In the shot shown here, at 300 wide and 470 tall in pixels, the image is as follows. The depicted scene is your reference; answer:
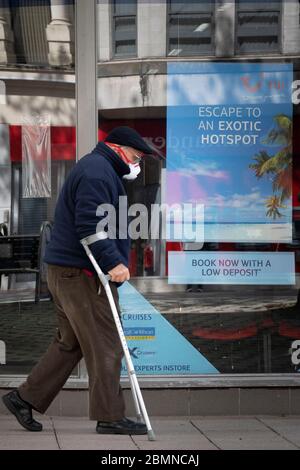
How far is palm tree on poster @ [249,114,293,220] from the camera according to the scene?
7.38m

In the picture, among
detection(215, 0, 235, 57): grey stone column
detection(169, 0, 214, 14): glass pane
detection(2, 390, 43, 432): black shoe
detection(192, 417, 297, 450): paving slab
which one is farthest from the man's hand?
detection(169, 0, 214, 14): glass pane

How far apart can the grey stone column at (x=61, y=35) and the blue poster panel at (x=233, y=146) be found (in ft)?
Result: 2.50

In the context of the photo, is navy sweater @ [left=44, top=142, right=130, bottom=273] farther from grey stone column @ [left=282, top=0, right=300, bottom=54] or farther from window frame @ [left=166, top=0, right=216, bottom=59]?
grey stone column @ [left=282, top=0, right=300, bottom=54]

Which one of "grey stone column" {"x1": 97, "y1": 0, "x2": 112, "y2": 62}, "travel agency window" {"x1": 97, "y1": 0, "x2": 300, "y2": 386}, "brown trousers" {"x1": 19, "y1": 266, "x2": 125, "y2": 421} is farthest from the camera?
"travel agency window" {"x1": 97, "y1": 0, "x2": 300, "y2": 386}

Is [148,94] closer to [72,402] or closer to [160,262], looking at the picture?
[160,262]

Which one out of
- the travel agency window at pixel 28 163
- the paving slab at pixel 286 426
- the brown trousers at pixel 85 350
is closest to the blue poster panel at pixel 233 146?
the travel agency window at pixel 28 163

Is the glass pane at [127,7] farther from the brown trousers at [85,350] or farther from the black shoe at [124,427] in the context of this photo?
the black shoe at [124,427]

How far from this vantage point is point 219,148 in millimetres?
7363

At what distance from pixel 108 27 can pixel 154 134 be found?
0.83m

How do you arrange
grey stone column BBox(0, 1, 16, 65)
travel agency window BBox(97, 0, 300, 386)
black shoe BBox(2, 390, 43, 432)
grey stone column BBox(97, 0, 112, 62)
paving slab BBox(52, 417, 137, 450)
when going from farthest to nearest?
grey stone column BBox(0, 1, 16, 65), travel agency window BBox(97, 0, 300, 386), grey stone column BBox(97, 0, 112, 62), black shoe BBox(2, 390, 43, 432), paving slab BBox(52, 417, 137, 450)

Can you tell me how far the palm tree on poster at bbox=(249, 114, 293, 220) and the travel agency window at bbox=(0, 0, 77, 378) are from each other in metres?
1.40

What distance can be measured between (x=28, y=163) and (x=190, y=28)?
5.07 feet

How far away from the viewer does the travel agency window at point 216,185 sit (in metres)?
7.30
